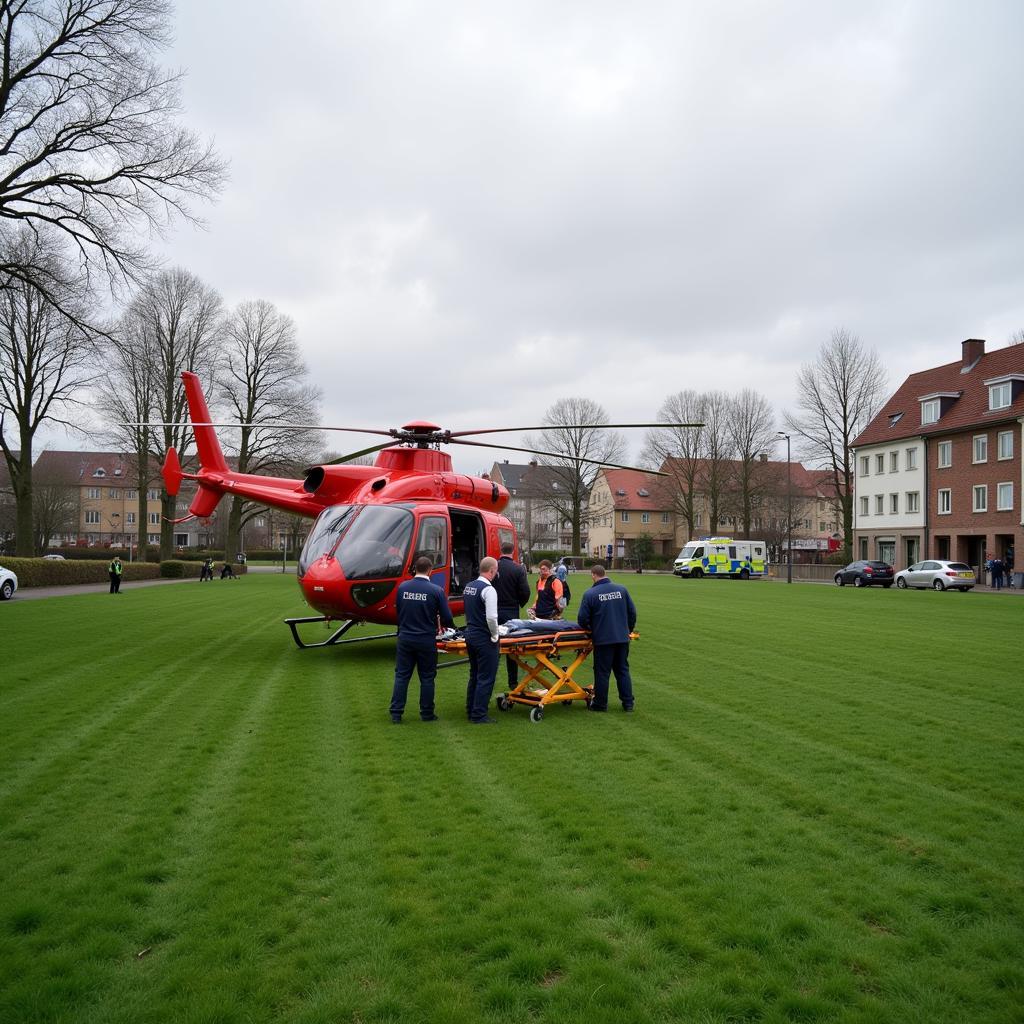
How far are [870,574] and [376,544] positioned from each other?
35484 millimetres

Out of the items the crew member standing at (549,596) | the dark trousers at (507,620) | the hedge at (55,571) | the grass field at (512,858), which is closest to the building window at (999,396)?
the grass field at (512,858)

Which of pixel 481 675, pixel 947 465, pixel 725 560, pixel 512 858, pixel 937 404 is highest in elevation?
pixel 937 404

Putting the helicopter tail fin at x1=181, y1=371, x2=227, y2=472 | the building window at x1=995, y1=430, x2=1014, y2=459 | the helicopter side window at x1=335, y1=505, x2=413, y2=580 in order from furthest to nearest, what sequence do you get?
the building window at x1=995, y1=430, x2=1014, y2=459, the helicopter tail fin at x1=181, y1=371, x2=227, y2=472, the helicopter side window at x1=335, y1=505, x2=413, y2=580

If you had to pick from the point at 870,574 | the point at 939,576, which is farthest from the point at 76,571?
the point at 939,576

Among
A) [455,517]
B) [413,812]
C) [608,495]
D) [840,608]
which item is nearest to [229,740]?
[413,812]

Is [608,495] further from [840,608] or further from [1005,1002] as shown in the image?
[1005,1002]

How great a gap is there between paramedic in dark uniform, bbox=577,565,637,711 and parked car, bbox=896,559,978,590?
32963 mm

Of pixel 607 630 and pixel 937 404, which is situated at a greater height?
pixel 937 404

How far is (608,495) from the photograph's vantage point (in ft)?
305

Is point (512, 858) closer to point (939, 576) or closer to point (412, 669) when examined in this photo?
point (412, 669)

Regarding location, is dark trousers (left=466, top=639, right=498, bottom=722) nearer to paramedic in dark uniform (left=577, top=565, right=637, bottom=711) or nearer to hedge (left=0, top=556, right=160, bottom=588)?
paramedic in dark uniform (left=577, top=565, right=637, bottom=711)

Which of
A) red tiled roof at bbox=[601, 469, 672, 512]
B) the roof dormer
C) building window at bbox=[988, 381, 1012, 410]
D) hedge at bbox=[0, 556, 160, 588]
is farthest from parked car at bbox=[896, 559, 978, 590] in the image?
red tiled roof at bbox=[601, 469, 672, 512]

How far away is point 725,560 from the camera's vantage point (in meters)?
56.3

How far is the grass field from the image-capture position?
11.3ft
